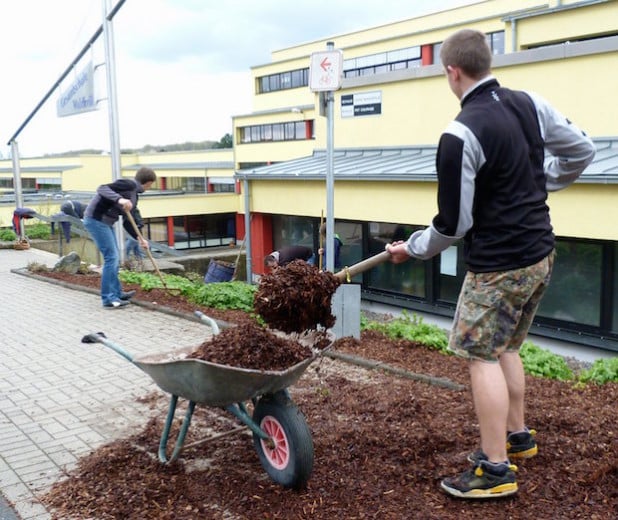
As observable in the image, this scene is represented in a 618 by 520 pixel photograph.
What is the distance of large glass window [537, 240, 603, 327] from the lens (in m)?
10.8

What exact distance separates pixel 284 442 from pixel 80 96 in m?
11.1

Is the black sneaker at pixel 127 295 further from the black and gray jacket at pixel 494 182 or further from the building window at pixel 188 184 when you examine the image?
the building window at pixel 188 184

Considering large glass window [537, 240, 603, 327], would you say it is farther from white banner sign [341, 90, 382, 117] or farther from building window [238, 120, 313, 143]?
building window [238, 120, 313, 143]

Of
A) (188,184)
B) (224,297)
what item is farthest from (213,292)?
(188,184)

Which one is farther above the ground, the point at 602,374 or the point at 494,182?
the point at 494,182

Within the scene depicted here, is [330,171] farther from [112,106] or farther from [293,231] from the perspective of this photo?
[293,231]

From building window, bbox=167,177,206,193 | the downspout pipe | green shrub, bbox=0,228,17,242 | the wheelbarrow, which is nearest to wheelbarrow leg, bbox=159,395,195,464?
the wheelbarrow

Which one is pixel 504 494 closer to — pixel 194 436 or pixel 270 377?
pixel 270 377

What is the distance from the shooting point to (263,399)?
3.88 metres

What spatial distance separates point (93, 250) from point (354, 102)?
712cm

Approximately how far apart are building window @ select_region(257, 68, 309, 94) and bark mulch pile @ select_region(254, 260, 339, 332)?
4621 centimetres

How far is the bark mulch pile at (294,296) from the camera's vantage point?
3830 millimetres

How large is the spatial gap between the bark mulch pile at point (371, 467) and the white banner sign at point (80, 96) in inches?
356

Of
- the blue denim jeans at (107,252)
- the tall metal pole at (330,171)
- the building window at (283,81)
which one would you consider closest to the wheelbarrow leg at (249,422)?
the tall metal pole at (330,171)
